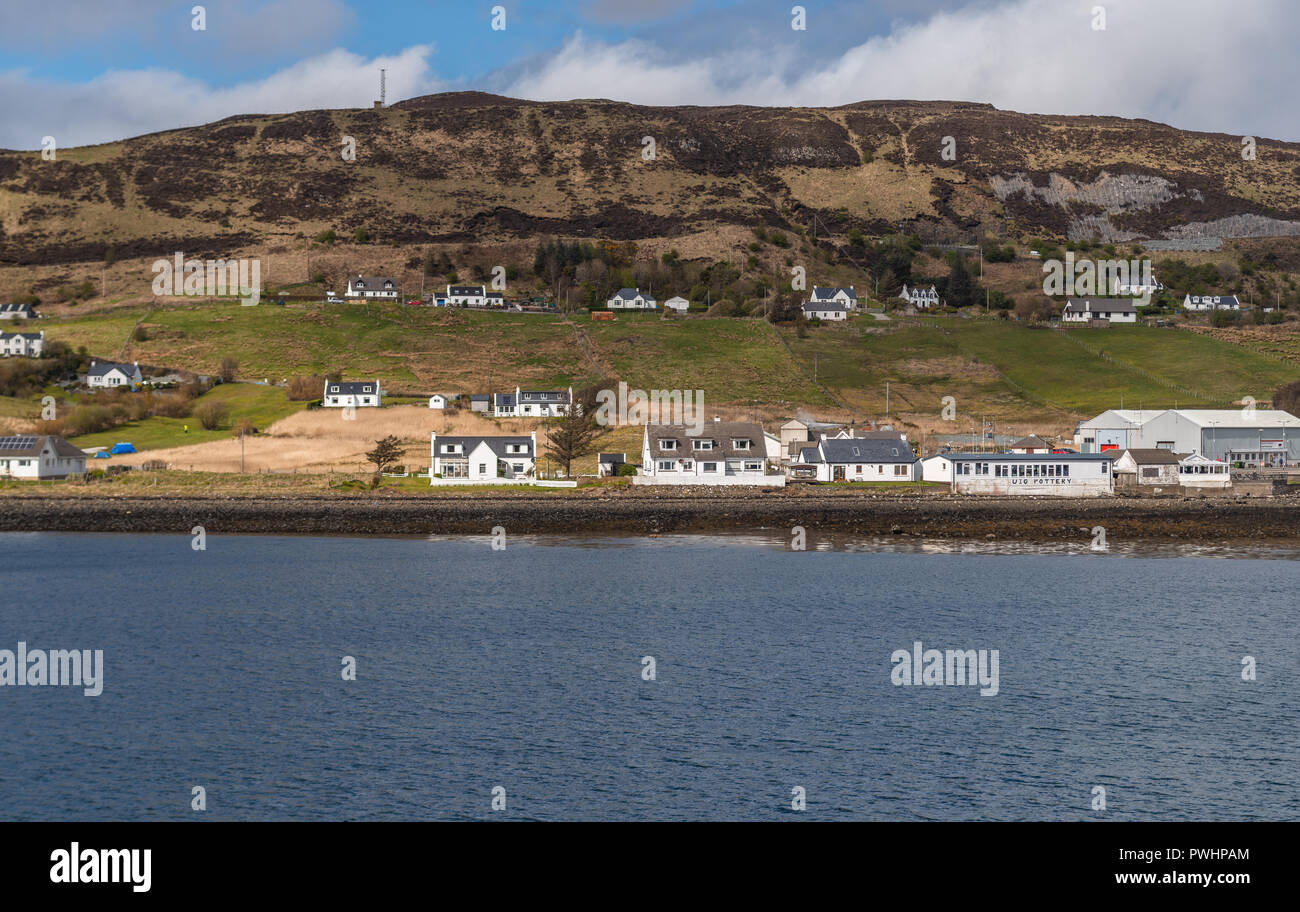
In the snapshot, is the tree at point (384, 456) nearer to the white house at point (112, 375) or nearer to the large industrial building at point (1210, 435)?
the white house at point (112, 375)

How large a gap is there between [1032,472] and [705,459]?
79.2ft

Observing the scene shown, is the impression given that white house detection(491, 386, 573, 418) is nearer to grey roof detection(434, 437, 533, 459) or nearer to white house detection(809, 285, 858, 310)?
grey roof detection(434, 437, 533, 459)

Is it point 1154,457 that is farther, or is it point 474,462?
point 1154,457

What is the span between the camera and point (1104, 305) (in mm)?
167875

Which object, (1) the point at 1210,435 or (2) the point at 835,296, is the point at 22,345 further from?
(1) the point at 1210,435

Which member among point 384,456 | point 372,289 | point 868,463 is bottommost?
point 868,463

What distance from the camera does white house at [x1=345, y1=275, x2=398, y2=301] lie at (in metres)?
174

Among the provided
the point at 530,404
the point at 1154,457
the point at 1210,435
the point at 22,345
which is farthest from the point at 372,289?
the point at 1210,435

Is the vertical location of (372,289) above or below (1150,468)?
above

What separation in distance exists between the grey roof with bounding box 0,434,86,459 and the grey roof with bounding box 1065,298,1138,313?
430ft

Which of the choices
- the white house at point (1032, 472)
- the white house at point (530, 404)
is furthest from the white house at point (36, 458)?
the white house at point (1032, 472)

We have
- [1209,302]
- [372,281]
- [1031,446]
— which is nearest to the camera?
[1031,446]

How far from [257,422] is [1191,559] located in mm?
81013
